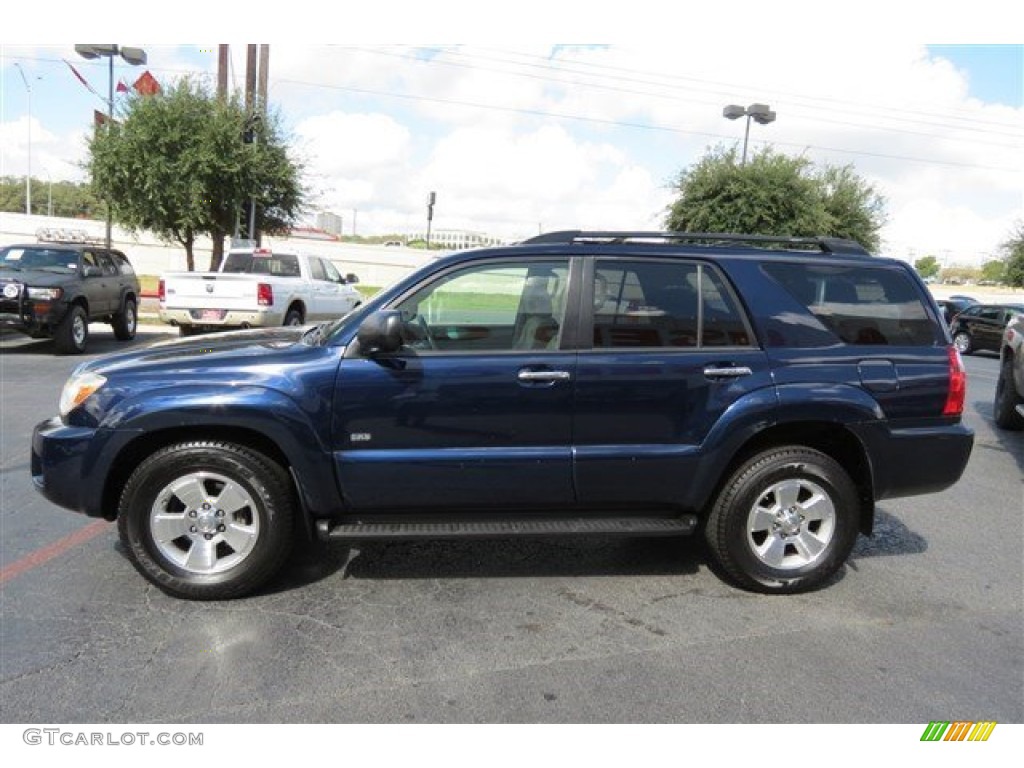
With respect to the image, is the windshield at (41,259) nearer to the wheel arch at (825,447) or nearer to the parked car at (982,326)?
the wheel arch at (825,447)

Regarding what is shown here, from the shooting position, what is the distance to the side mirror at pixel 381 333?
135 inches

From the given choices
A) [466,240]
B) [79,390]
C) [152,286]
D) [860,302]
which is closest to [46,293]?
[79,390]

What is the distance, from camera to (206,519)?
3.60 m

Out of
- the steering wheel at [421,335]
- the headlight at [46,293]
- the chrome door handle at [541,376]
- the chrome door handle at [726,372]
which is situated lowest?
the headlight at [46,293]

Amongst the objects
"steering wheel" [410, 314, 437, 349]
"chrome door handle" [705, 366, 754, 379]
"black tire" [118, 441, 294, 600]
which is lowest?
"black tire" [118, 441, 294, 600]

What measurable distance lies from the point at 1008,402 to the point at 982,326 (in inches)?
536

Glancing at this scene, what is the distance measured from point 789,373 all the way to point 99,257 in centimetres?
1315

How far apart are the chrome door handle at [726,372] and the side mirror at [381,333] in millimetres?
1555

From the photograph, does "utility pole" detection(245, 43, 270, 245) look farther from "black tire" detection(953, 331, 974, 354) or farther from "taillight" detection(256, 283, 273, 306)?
"black tire" detection(953, 331, 974, 354)

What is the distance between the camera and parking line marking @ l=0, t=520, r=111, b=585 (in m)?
3.87

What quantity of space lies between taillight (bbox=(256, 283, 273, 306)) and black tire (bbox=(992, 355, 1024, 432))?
421 inches

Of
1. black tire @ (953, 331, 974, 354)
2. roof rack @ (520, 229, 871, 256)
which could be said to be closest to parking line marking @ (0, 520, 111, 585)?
roof rack @ (520, 229, 871, 256)

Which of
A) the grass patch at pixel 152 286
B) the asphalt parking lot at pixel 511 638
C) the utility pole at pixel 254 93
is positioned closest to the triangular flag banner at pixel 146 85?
the utility pole at pixel 254 93

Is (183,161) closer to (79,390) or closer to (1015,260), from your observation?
(79,390)
